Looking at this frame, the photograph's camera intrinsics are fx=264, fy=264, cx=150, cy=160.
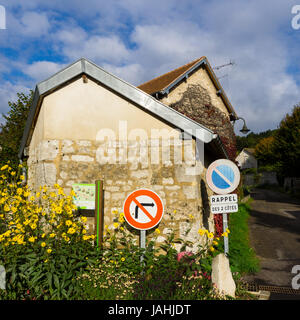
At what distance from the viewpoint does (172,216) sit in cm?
456

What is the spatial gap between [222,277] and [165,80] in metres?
10.1

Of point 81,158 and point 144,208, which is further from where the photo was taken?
point 81,158

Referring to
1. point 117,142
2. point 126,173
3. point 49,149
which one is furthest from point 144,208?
point 49,149

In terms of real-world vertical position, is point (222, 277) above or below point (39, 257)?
below

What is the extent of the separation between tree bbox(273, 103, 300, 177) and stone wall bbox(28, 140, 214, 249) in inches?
775

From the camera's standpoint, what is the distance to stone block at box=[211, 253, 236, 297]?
3.55m

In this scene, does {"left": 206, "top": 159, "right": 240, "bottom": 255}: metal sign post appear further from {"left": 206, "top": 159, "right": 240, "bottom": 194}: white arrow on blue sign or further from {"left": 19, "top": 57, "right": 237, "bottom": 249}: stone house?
{"left": 19, "top": 57, "right": 237, "bottom": 249}: stone house

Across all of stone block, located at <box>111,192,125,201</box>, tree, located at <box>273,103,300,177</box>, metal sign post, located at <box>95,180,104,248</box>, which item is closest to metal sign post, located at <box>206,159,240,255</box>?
stone block, located at <box>111,192,125,201</box>

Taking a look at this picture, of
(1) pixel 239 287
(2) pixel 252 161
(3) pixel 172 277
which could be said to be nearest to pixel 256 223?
(1) pixel 239 287

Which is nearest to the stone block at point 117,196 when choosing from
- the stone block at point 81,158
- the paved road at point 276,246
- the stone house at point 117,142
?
the stone house at point 117,142

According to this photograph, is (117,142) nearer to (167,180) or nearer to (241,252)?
(167,180)

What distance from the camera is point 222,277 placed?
3574 millimetres

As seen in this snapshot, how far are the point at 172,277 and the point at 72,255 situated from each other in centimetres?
140

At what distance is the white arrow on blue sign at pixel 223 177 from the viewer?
13.6 feet
